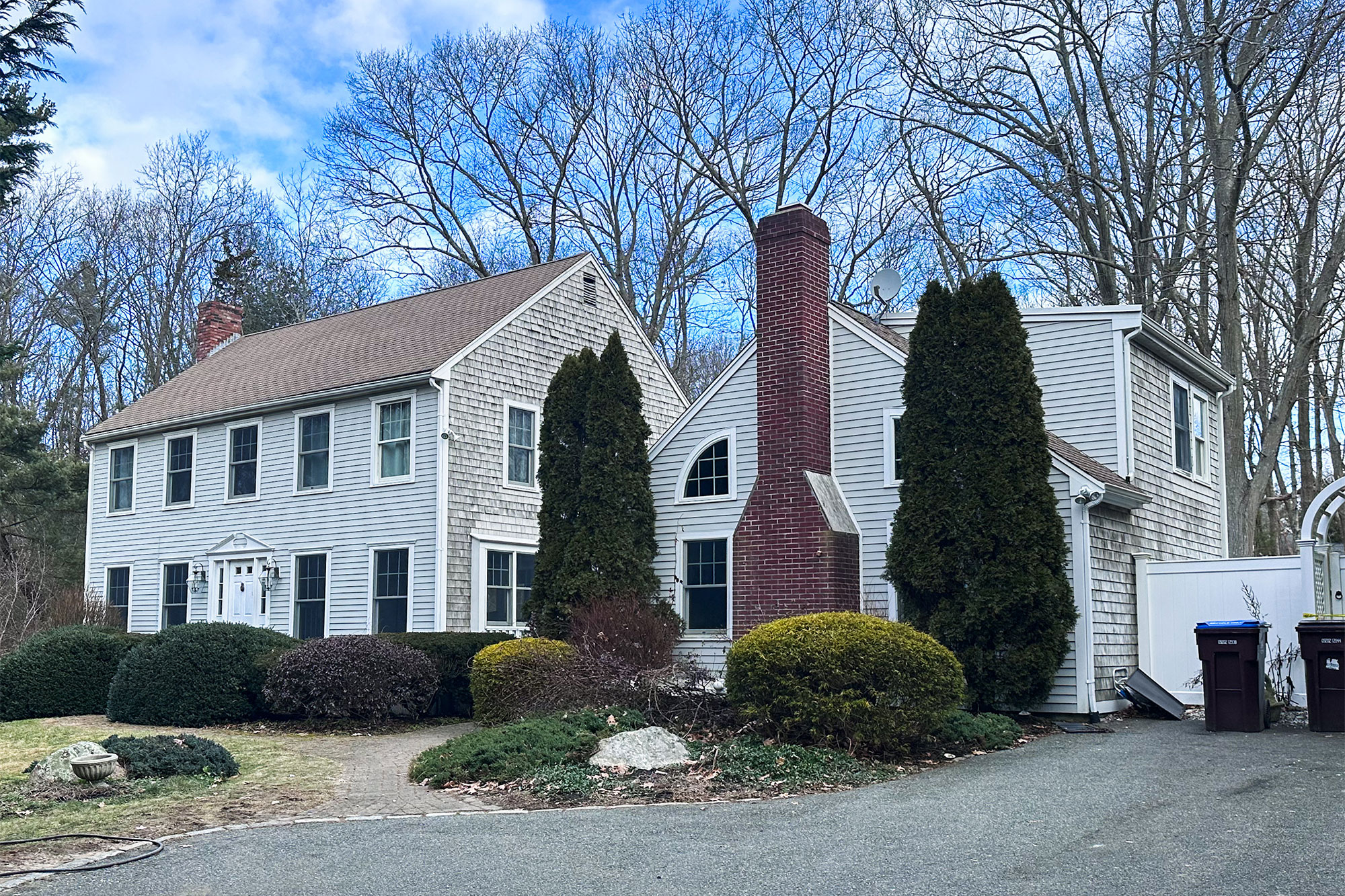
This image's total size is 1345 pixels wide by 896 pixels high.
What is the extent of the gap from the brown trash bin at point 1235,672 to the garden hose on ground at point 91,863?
9610 mm

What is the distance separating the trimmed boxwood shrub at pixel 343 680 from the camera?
48.0 ft

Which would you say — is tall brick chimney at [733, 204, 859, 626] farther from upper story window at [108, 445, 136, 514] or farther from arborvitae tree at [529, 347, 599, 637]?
upper story window at [108, 445, 136, 514]

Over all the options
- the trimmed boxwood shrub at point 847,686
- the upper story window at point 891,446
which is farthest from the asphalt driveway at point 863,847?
the upper story window at point 891,446

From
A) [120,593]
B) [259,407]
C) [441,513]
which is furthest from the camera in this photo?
[120,593]

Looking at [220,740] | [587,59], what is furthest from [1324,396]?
[220,740]

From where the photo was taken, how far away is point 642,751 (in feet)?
33.1

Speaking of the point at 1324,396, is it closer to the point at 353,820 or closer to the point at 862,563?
the point at 862,563

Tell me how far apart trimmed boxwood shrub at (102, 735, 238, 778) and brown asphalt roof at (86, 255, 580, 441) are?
9.06 metres

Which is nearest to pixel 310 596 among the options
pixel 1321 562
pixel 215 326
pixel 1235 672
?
pixel 215 326

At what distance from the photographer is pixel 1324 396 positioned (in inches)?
1104

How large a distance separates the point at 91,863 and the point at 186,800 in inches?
85.7

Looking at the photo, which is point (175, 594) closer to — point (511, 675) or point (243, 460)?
point (243, 460)

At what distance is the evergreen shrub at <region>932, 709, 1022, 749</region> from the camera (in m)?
11.4

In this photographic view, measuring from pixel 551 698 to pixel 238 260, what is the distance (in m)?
24.2
